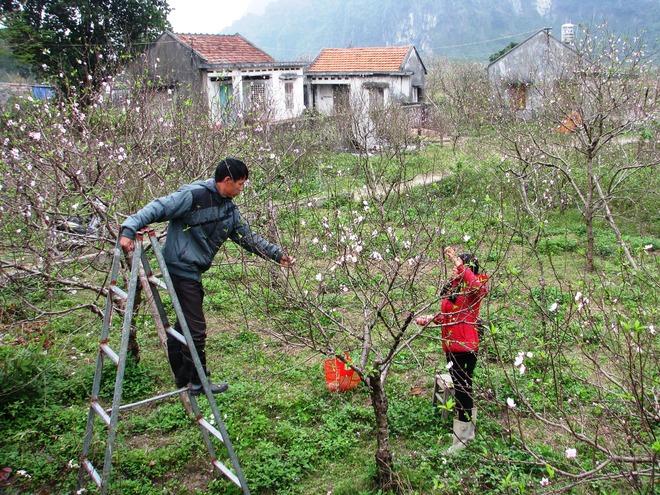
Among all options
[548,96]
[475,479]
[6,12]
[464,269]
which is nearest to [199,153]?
[464,269]

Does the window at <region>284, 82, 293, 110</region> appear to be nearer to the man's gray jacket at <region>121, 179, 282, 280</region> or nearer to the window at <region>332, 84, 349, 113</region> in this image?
the window at <region>332, 84, 349, 113</region>

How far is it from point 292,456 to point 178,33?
20.7 m

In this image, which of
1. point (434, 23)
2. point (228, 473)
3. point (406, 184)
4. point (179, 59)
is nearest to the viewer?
point (228, 473)

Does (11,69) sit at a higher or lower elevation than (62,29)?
lower

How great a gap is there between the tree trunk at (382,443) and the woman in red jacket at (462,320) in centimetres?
49

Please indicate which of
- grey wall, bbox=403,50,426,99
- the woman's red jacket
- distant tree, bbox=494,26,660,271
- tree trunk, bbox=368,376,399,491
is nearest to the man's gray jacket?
tree trunk, bbox=368,376,399,491

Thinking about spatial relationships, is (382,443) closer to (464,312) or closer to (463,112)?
(464,312)

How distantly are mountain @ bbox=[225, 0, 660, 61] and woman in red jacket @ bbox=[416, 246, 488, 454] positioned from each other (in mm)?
86141

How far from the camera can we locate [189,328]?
4.32 m

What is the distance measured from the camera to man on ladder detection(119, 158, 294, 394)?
4.23 m

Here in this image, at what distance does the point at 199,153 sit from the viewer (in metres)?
7.13

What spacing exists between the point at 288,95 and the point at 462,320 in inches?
898

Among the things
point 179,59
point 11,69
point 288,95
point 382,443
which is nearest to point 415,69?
point 288,95

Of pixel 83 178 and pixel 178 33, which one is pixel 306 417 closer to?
pixel 83 178
